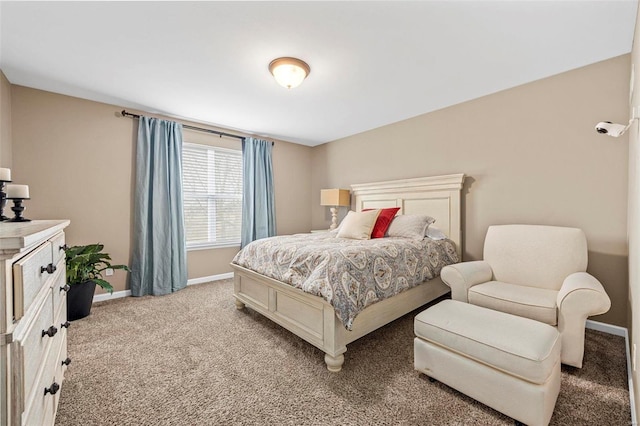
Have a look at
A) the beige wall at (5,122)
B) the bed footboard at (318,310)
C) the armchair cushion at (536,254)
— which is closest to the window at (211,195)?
the bed footboard at (318,310)

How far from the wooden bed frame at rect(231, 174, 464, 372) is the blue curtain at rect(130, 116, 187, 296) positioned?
1262 mm

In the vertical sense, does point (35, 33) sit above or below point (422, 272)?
above

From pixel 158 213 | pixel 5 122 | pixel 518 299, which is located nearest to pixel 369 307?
pixel 518 299

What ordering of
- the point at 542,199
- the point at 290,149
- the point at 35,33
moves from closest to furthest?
1. the point at 35,33
2. the point at 542,199
3. the point at 290,149

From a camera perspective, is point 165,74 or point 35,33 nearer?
point 35,33

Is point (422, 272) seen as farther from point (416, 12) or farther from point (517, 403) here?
point (416, 12)

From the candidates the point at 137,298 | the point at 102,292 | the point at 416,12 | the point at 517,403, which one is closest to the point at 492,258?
the point at 517,403

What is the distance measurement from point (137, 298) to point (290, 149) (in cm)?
338

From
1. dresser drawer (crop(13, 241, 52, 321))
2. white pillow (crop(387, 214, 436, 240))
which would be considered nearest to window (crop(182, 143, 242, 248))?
white pillow (crop(387, 214, 436, 240))

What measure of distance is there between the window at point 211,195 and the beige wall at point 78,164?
731mm

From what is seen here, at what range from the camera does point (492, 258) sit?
263 cm

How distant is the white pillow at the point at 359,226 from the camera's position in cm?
307

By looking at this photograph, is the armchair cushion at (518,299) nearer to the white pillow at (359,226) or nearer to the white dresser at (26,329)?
the white pillow at (359,226)

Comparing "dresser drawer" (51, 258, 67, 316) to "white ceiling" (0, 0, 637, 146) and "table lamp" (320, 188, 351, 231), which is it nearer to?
"white ceiling" (0, 0, 637, 146)
